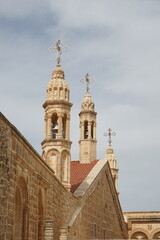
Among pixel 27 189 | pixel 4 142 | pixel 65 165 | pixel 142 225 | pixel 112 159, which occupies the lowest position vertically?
pixel 142 225

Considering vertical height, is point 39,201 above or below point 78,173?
below

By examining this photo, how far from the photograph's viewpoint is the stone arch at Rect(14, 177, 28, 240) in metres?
13.9

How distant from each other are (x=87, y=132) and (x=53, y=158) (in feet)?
35.8

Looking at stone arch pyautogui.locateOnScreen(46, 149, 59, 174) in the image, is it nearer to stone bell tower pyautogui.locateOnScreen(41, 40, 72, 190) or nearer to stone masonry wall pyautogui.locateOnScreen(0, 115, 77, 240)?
stone bell tower pyautogui.locateOnScreen(41, 40, 72, 190)

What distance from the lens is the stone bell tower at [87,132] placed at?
109ft

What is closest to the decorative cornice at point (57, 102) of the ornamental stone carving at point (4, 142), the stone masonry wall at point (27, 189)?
the stone masonry wall at point (27, 189)

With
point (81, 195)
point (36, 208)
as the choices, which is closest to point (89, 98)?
point (81, 195)

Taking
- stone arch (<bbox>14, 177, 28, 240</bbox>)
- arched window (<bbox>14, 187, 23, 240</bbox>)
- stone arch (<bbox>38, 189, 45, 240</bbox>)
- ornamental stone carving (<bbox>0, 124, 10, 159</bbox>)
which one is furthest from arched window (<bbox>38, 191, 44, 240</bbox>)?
ornamental stone carving (<bbox>0, 124, 10, 159</bbox>)

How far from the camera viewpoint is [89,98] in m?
35.5

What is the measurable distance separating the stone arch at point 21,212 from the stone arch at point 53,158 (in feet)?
29.4

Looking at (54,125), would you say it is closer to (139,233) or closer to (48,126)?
(48,126)

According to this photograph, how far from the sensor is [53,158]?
23.3 m

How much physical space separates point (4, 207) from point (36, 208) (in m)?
3.86

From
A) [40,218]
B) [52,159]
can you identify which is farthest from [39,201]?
[52,159]
